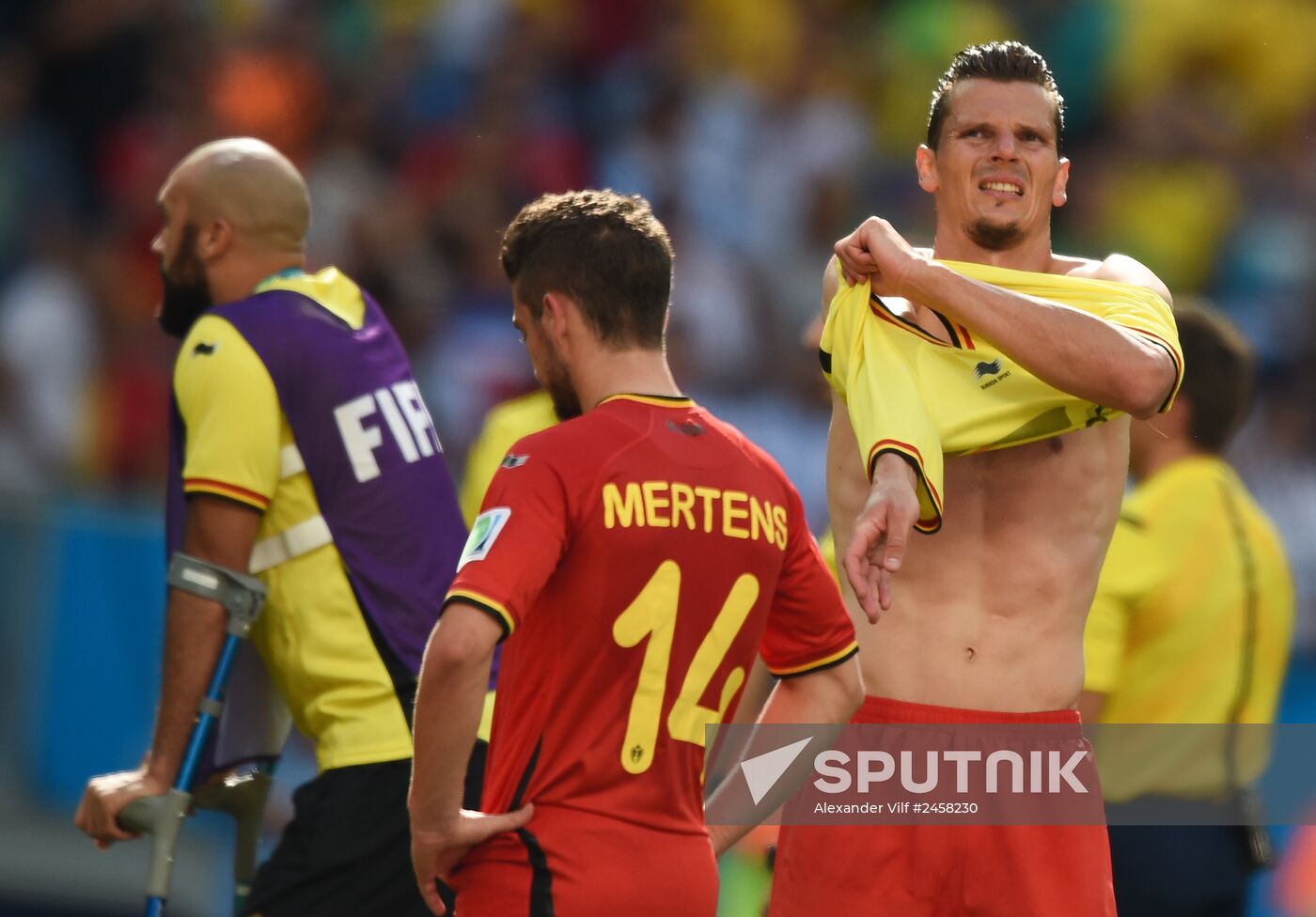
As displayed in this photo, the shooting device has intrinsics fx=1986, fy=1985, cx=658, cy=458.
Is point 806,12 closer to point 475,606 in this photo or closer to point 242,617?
point 242,617

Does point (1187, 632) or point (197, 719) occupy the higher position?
point (1187, 632)

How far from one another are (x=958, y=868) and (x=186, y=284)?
8.29 ft

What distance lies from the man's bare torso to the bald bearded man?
49.2 inches

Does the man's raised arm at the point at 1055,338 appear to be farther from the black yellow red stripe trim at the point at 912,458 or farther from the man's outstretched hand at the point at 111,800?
the man's outstretched hand at the point at 111,800

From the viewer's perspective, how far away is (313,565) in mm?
4871

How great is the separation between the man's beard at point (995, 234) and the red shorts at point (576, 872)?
4.97ft

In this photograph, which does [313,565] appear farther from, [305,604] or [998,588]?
[998,588]

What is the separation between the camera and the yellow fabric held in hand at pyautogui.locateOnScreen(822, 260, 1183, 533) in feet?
13.2

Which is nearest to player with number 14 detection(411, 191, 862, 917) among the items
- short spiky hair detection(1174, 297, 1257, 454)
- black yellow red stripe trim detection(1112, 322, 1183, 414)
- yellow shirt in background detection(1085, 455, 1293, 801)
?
black yellow red stripe trim detection(1112, 322, 1183, 414)

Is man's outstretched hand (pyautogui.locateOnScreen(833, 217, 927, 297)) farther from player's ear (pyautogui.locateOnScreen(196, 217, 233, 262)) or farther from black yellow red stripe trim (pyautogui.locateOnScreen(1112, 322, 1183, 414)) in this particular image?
player's ear (pyautogui.locateOnScreen(196, 217, 233, 262))

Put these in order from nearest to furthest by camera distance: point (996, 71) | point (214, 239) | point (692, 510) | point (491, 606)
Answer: point (491, 606)
point (692, 510)
point (996, 71)
point (214, 239)

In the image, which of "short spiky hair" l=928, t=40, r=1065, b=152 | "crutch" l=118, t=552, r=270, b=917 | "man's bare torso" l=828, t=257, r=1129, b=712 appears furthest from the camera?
"crutch" l=118, t=552, r=270, b=917

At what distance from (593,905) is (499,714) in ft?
1.34

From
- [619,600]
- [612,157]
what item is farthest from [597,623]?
[612,157]
